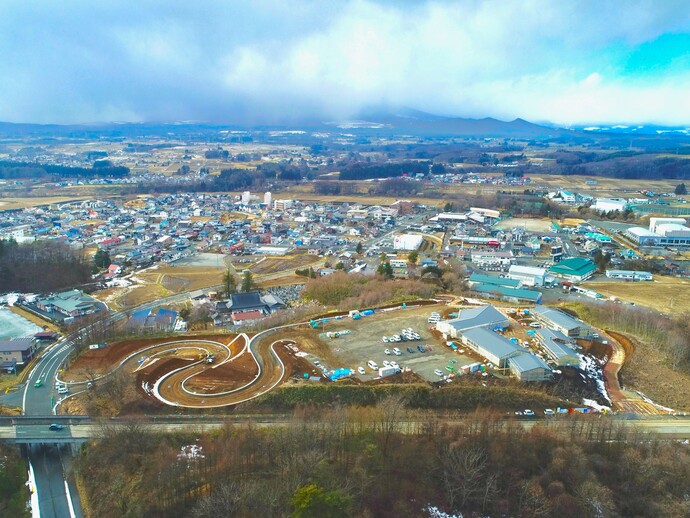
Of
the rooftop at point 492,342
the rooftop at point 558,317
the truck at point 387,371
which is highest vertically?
the rooftop at point 492,342

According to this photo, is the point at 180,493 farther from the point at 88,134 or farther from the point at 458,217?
the point at 88,134

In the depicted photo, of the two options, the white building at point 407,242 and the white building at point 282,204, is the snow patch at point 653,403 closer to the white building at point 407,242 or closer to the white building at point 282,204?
the white building at point 407,242

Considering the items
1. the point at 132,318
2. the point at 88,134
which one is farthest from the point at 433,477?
the point at 88,134

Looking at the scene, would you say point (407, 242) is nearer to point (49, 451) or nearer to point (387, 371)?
point (387, 371)

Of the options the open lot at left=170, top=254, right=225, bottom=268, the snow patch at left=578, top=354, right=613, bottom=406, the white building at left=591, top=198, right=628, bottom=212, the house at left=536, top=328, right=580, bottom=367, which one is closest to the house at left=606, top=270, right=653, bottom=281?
the house at left=536, top=328, right=580, bottom=367

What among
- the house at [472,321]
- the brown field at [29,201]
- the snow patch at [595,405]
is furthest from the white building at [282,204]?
the snow patch at [595,405]

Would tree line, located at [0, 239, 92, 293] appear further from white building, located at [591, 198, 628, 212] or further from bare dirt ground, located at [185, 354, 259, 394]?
white building, located at [591, 198, 628, 212]
